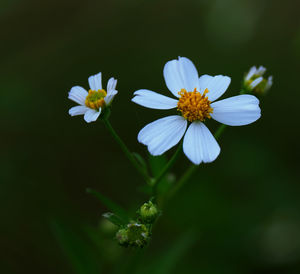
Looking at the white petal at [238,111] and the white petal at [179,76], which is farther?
the white petal at [179,76]

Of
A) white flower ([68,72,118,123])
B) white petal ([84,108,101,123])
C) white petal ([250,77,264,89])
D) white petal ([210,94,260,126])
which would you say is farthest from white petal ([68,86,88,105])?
white petal ([250,77,264,89])

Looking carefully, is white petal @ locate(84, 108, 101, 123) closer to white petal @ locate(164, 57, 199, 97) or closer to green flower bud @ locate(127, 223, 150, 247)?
white petal @ locate(164, 57, 199, 97)

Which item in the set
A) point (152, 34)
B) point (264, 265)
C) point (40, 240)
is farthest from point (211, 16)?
point (40, 240)

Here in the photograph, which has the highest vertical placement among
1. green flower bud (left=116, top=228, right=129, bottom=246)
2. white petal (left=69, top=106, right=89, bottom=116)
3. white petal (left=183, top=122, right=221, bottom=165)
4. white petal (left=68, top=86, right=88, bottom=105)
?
white petal (left=68, top=86, right=88, bottom=105)

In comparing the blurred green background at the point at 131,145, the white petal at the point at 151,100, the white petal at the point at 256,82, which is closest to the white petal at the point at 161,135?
the white petal at the point at 151,100

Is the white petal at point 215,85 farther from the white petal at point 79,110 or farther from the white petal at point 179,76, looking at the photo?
the white petal at point 79,110

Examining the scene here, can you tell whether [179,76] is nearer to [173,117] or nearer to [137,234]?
[173,117]
